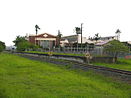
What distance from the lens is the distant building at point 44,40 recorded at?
9888 cm

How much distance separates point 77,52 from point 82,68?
2238 centimetres

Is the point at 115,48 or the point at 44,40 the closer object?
the point at 115,48

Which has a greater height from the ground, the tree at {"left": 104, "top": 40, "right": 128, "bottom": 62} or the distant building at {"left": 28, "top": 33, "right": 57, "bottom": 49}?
the distant building at {"left": 28, "top": 33, "right": 57, "bottom": 49}

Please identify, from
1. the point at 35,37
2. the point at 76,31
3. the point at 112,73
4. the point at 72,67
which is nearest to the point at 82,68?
the point at 72,67

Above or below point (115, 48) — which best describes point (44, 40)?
above

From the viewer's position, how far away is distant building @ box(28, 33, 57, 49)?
98.9 metres

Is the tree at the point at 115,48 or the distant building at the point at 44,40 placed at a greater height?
the distant building at the point at 44,40

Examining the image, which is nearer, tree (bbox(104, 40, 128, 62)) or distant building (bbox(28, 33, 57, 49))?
tree (bbox(104, 40, 128, 62))

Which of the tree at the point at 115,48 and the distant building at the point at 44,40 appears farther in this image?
the distant building at the point at 44,40

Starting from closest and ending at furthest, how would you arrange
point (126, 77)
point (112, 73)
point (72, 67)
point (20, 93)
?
point (20, 93) < point (126, 77) < point (112, 73) < point (72, 67)

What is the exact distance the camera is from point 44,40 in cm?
9969

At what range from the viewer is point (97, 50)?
3816cm

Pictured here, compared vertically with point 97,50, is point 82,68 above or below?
below

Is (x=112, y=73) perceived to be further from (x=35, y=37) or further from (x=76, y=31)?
(x=35, y=37)
